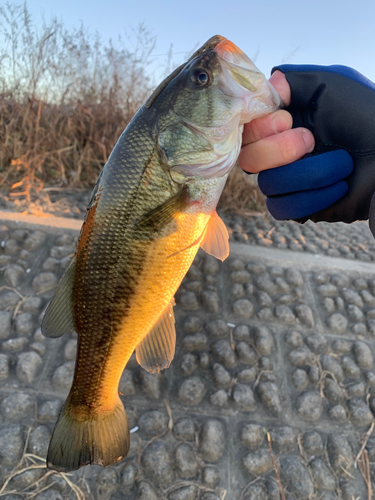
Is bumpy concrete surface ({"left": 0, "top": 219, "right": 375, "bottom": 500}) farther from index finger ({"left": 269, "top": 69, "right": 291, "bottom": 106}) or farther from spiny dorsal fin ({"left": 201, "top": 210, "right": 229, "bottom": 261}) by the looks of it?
index finger ({"left": 269, "top": 69, "right": 291, "bottom": 106})

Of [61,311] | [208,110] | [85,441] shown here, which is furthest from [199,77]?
[85,441]

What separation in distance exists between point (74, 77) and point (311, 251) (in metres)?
4.61

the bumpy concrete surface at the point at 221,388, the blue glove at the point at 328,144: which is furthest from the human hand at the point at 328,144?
the bumpy concrete surface at the point at 221,388

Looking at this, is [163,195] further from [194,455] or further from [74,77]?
[74,77]

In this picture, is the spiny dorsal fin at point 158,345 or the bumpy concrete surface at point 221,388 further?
the bumpy concrete surface at point 221,388

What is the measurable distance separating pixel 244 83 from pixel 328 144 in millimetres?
576

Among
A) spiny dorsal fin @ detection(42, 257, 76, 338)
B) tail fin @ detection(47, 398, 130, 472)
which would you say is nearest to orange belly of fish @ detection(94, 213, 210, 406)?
tail fin @ detection(47, 398, 130, 472)

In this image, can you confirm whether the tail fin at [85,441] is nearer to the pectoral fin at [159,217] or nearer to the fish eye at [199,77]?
the pectoral fin at [159,217]

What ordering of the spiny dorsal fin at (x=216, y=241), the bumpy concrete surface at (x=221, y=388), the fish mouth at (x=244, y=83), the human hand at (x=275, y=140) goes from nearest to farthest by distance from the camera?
the fish mouth at (x=244, y=83) < the human hand at (x=275, y=140) < the spiny dorsal fin at (x=216, y=241) < the bumpy concrete surface at (x=221, y=388)

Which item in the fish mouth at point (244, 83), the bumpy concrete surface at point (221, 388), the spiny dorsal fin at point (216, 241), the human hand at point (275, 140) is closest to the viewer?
the fish mouth at point (244, 83)

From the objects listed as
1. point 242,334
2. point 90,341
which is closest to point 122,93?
point 242,334

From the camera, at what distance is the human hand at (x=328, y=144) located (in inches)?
61.4

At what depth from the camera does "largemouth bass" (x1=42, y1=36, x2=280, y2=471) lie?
4.66 feet

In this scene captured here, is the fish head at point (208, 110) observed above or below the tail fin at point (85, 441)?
above
